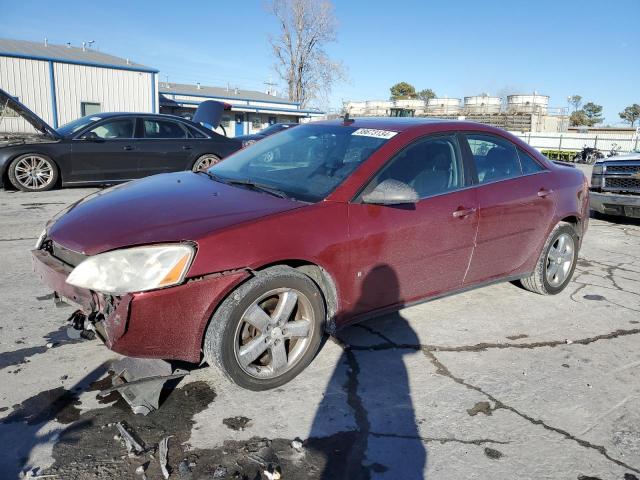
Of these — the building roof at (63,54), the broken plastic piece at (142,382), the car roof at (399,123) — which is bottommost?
the broken plastic piece at (142,382)

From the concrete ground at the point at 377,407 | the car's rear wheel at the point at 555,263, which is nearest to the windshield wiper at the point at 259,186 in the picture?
the concrete ground at the point at 377,407

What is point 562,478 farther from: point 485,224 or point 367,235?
point 485,224

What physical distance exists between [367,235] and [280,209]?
22.8 inches

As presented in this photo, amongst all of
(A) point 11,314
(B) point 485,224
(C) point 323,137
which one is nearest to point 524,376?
(B) point 485,224

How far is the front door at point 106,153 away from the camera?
9.23 m

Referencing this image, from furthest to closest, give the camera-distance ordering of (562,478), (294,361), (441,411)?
1. (294,361)
2. (441,411)
3. (562,478)

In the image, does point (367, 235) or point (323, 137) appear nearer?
point (367, 235)

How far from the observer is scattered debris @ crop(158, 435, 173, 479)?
2.27 metres

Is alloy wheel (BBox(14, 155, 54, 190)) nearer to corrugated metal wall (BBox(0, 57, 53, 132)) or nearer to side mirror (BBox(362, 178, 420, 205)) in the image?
side mirror (BBox(362, 178, 420, 205))

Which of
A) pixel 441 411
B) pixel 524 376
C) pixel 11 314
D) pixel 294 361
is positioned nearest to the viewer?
pixel 441 411

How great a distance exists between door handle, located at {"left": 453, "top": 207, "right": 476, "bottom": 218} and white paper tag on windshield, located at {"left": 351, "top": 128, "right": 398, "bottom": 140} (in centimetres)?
71

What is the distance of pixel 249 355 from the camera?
9.43 feet

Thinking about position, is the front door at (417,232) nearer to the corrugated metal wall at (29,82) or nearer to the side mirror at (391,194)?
the side mirror at (391,194)

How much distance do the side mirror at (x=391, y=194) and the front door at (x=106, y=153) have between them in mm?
7511
